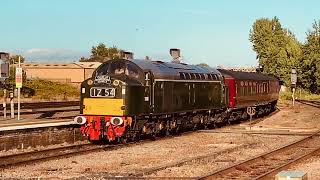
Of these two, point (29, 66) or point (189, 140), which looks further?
point (29, 66)

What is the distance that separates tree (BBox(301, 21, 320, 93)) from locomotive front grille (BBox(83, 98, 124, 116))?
2130 inches

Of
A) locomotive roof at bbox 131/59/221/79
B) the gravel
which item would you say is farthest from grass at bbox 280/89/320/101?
the gravel

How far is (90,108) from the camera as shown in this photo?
20672 mm

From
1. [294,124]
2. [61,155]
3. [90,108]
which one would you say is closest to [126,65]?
[90,108]

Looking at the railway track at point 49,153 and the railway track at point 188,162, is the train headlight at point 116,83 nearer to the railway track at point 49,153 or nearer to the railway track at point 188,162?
the railway track at point 49,153

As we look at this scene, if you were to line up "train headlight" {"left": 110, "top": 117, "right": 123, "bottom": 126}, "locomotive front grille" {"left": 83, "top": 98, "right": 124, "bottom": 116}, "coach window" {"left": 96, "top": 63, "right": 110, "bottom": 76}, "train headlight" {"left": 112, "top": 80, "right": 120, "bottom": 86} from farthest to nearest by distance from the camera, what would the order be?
"coach window" {"left": 96, "top": 63, "right": 110, "bottom": 76} < "train headlight" {"left": 112, "top": 80, "right": 120, "bottom": 86} < "locomotive front grille" {"left": 83, "top": 98, "right": 124, "bottom": 116} < "train headlight" {"left": 110, "top": 117, "right": 123, "bottom": 126}

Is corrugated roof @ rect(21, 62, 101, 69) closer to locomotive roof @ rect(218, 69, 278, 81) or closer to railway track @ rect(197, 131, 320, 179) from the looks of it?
locomotive roof @ rect(218, 69, 278, 81)

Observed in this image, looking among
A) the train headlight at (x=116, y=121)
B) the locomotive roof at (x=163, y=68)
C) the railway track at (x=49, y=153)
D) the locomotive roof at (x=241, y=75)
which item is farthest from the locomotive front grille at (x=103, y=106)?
the locomotive roof at (x=241, y=75)

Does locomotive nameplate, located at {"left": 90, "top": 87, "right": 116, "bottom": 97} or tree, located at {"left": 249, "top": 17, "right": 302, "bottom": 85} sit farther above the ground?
tree, located at {"left": 249, "top": 17, "right": 302, "bottom": 85}

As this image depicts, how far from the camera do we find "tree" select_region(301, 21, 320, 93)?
72.3 metres

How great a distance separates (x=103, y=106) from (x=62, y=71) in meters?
83.5

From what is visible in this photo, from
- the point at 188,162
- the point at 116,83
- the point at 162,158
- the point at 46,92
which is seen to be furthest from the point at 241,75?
the point at 46,92

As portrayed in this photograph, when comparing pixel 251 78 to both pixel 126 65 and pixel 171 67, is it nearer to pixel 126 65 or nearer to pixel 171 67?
pixel 171 67

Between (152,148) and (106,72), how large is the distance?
4044 mm
